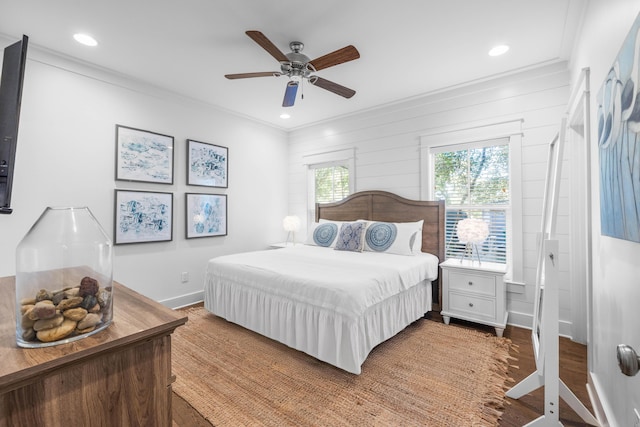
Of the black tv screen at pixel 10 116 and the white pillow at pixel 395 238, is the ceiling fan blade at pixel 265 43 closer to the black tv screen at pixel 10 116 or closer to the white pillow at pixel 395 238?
the black tv screen at pixel 10 116

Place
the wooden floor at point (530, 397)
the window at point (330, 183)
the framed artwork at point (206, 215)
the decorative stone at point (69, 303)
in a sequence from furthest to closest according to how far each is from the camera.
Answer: the window at point (330, 183), the framed artwork at point (206, 215), the wooden floor at point (530, 397), the decorative stone at point (69, 303)

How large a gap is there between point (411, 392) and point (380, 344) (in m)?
0.69

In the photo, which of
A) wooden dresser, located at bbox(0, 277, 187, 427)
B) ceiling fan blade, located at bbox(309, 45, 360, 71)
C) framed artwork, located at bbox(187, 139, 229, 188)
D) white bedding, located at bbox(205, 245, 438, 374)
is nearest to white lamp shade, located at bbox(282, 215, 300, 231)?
framed artwork, located at bbox(187, 139, 229, 188)

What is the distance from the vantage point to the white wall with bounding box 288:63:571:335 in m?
2.93

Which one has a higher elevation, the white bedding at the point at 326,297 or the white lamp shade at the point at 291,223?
the white lamp shade at the point at 291,223

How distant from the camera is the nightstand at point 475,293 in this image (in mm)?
2844

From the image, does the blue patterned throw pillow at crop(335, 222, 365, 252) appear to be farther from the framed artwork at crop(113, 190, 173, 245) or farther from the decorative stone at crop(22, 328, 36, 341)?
the decorative stone at crop(22, 328, 36, 341)

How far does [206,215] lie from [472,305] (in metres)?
3.33

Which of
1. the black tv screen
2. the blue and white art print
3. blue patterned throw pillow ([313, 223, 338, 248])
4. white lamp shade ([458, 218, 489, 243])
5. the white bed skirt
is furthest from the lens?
blue patterned throw pillow ([313, 223, 338, 248])

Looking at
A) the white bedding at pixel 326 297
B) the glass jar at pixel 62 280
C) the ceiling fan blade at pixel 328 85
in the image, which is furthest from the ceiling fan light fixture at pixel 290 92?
the glass jar at pixel 62 280

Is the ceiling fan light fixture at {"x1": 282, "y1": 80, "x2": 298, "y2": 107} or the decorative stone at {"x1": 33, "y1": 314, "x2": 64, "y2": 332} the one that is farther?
the ceiling fan light fixture at {"x1": 282, "y1": 80, "x2": 298, "y2": 107}

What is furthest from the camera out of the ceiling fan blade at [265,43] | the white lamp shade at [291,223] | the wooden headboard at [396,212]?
the white lamp shade at [291,223]

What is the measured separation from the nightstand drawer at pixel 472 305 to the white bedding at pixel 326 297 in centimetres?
26

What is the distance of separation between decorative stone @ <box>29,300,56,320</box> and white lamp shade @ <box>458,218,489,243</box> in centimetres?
318
